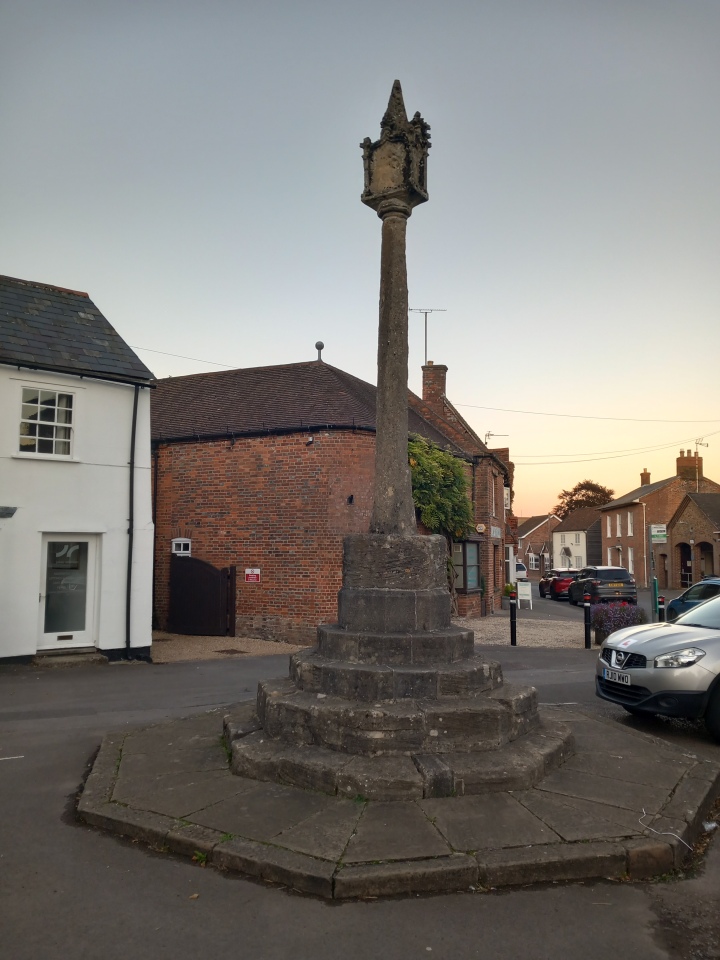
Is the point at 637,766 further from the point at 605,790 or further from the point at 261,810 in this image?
the point at 261,810

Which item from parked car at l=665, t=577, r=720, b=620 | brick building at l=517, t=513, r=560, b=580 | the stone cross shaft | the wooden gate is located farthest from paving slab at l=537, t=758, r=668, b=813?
brick building at l=517, t=513, r=560, b=580

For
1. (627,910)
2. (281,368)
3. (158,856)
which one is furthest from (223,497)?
(627,910)

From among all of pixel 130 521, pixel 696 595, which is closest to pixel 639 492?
pixel 696 595

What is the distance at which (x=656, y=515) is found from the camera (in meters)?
48.0

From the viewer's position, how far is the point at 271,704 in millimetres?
5977

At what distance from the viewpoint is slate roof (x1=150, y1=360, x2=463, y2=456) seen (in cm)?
1731

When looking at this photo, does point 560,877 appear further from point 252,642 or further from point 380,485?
point 252,642

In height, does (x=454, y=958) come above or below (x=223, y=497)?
below

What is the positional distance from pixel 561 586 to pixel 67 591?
89.3ft

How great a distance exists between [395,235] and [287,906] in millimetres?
6128

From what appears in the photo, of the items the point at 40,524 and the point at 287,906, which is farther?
the point at 40,524

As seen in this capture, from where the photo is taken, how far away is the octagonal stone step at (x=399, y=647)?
6195 millimetres

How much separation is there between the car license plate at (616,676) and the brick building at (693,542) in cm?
3483

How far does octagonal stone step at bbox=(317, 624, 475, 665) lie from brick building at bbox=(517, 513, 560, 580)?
235 feet
